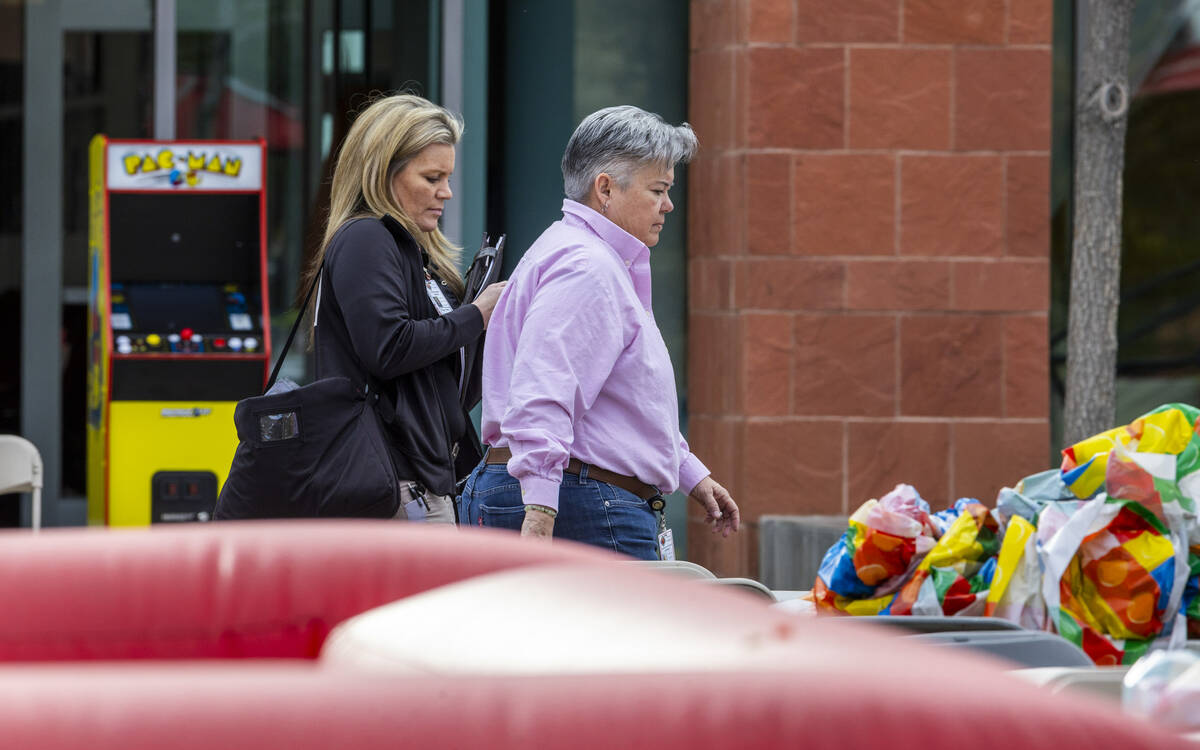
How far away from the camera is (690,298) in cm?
686

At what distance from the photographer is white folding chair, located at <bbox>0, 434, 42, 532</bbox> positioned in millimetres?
5910

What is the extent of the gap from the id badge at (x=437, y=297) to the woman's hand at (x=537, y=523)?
59 cm

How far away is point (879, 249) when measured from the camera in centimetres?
645

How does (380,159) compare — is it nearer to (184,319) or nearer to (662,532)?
(662,532)

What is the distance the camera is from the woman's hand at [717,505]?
3.43m

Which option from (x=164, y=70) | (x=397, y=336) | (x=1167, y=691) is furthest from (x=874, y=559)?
(x=164, y=70)

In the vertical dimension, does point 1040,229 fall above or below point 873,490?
above

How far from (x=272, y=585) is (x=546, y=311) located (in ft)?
6.58

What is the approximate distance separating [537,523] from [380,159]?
34.2 inches

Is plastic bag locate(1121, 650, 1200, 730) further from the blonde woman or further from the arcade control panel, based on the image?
the arcade control panel

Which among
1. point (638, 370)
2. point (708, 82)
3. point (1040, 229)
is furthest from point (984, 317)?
point (638, 370)

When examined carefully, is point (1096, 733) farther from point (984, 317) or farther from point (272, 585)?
point (984, 317)

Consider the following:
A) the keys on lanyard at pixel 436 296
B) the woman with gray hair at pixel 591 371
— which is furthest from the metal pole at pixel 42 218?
the woman with gray hair at pixel 591 371

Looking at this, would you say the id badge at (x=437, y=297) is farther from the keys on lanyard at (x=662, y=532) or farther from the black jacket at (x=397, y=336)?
the keys on lanyard at (x=662, y=532)
